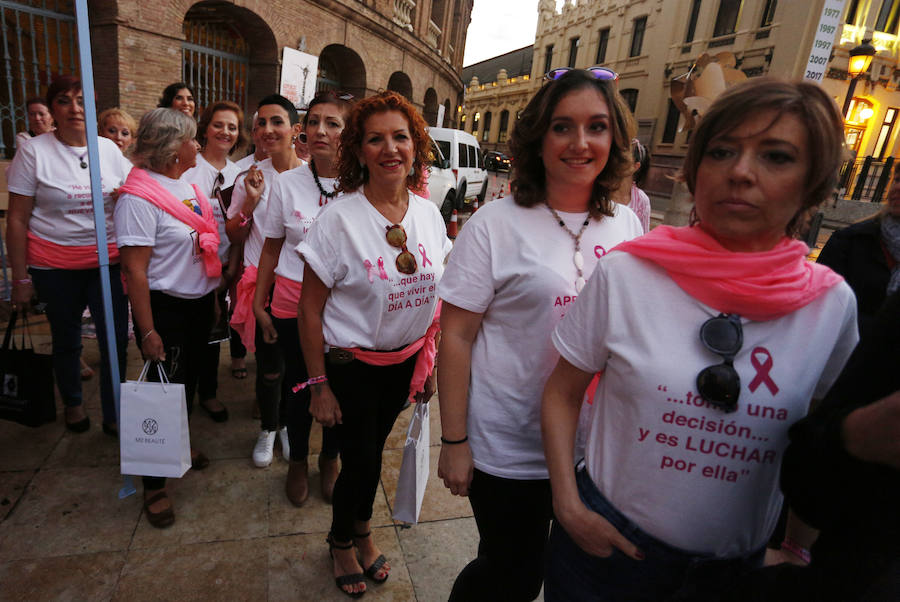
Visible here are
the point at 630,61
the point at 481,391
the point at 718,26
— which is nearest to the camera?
the point at 481,391

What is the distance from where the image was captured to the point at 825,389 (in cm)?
113

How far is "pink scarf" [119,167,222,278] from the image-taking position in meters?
2.44

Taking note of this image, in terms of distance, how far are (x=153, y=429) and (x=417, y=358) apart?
1383mm

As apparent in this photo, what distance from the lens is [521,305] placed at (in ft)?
4.96

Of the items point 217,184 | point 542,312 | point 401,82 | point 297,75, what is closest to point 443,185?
point 297,75

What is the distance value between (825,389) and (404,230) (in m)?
1.55

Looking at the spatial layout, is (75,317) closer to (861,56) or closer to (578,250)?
(578,250)

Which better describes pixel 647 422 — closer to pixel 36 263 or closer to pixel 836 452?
pixel 836 452

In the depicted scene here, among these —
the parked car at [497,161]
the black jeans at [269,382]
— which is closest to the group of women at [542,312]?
the black jeans at [269,382]

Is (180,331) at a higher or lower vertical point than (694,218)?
lower

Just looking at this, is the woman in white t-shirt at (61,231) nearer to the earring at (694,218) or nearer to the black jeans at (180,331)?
the black jeans at (180,331)

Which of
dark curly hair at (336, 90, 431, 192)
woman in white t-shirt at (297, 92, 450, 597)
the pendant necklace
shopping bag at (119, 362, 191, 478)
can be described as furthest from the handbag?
dark curly hair at (336, 90, 431, 192)

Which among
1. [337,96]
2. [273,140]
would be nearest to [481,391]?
[337,96]

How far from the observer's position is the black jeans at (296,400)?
8.55 feet
